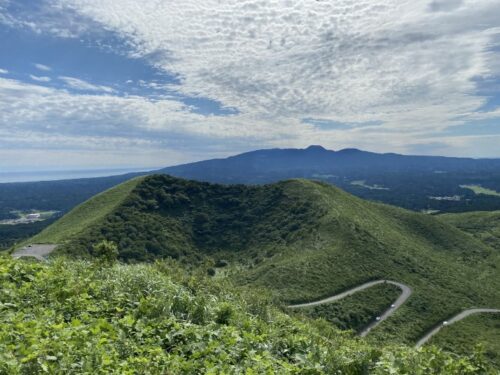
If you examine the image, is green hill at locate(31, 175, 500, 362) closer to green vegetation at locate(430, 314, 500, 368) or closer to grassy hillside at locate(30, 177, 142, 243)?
grassy hillside at locate(30, 177, 142, 243)

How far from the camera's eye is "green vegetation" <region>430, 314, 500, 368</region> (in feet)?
162

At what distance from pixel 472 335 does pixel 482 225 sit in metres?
102

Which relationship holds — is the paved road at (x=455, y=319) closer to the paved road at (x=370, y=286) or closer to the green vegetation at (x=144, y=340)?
the paved road at (x=370, y=286)

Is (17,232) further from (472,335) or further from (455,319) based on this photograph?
(472,335)

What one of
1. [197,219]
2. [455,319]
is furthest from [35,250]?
[455,319]

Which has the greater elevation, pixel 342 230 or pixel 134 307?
pixel 134 307

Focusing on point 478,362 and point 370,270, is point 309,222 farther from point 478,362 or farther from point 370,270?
point 478,362

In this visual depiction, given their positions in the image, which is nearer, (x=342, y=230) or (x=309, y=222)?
(x=342, y=230)

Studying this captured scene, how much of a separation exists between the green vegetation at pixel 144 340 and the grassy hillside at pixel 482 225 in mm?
136692

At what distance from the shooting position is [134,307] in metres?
10.2

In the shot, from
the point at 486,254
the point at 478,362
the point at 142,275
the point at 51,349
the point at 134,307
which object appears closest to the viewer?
the point at 51,349

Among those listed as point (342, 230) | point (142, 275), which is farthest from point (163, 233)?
point (142, 275)

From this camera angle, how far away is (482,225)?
139500 mm

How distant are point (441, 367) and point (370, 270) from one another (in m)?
72.9
